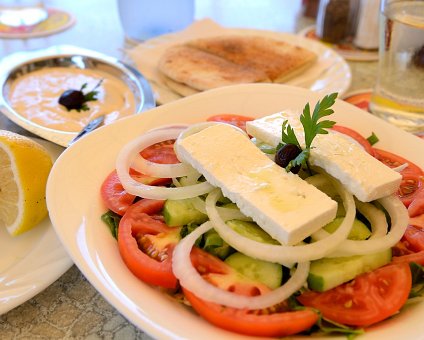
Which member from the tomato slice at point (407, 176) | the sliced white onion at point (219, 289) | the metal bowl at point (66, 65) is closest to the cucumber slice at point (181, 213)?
the sliced white onion at point (219, 289)

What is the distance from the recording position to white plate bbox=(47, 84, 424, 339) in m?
1.04

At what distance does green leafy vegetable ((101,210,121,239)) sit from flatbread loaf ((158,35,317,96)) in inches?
45.9

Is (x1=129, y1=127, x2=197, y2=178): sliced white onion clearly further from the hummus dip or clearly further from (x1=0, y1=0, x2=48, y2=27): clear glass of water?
(x1=0, y1=0, x2=48, y2=27): clear glass of water

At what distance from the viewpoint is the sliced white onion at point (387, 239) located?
1167mm

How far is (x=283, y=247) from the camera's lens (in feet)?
3.67

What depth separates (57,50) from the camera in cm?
271

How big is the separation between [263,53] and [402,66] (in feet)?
2.71

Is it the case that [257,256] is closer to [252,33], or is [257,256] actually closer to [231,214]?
[231,214]

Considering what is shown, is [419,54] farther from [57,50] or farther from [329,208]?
[57,50]

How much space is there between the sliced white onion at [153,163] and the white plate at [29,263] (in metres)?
0.33

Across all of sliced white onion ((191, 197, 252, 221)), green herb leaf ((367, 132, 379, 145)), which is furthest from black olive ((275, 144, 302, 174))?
green herb leaf ((367, 132, 379, 145))

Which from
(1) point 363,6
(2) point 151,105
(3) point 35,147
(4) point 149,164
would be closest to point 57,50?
(2) point 151,105

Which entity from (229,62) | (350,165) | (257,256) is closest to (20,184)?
(257,256)

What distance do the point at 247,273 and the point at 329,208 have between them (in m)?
0.24
